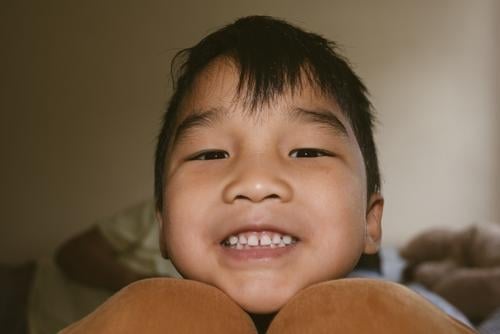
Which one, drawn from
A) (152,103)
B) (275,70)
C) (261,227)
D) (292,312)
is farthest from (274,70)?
(152,103)

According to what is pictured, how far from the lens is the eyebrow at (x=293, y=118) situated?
68 centimetres

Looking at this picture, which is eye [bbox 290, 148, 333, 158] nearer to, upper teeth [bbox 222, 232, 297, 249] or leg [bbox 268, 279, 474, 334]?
upper teeth [bbox 222, 232, 297, 249]

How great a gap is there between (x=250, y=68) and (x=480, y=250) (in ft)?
5.77

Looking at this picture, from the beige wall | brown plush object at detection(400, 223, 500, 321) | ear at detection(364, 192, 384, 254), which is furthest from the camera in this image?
the beige wall

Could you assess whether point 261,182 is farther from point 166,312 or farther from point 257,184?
point 166,312

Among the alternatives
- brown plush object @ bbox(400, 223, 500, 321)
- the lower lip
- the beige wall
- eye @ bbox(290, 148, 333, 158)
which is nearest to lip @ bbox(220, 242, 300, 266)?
the lower lip

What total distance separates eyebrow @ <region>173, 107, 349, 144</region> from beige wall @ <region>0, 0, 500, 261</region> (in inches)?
108

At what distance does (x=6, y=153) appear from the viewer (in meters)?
3.47

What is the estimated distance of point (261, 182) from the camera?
0.59 m

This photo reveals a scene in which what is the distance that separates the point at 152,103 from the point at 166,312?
3.14m

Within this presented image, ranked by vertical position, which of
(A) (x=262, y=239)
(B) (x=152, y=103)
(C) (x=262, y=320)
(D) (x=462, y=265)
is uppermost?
(A) (x=262, y=239)

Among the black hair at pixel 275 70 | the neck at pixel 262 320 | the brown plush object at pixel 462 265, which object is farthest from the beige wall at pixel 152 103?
the neck at pixel 262 320

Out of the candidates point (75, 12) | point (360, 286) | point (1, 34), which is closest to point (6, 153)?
point (1, 34)

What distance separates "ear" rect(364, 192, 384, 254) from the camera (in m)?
0.79
